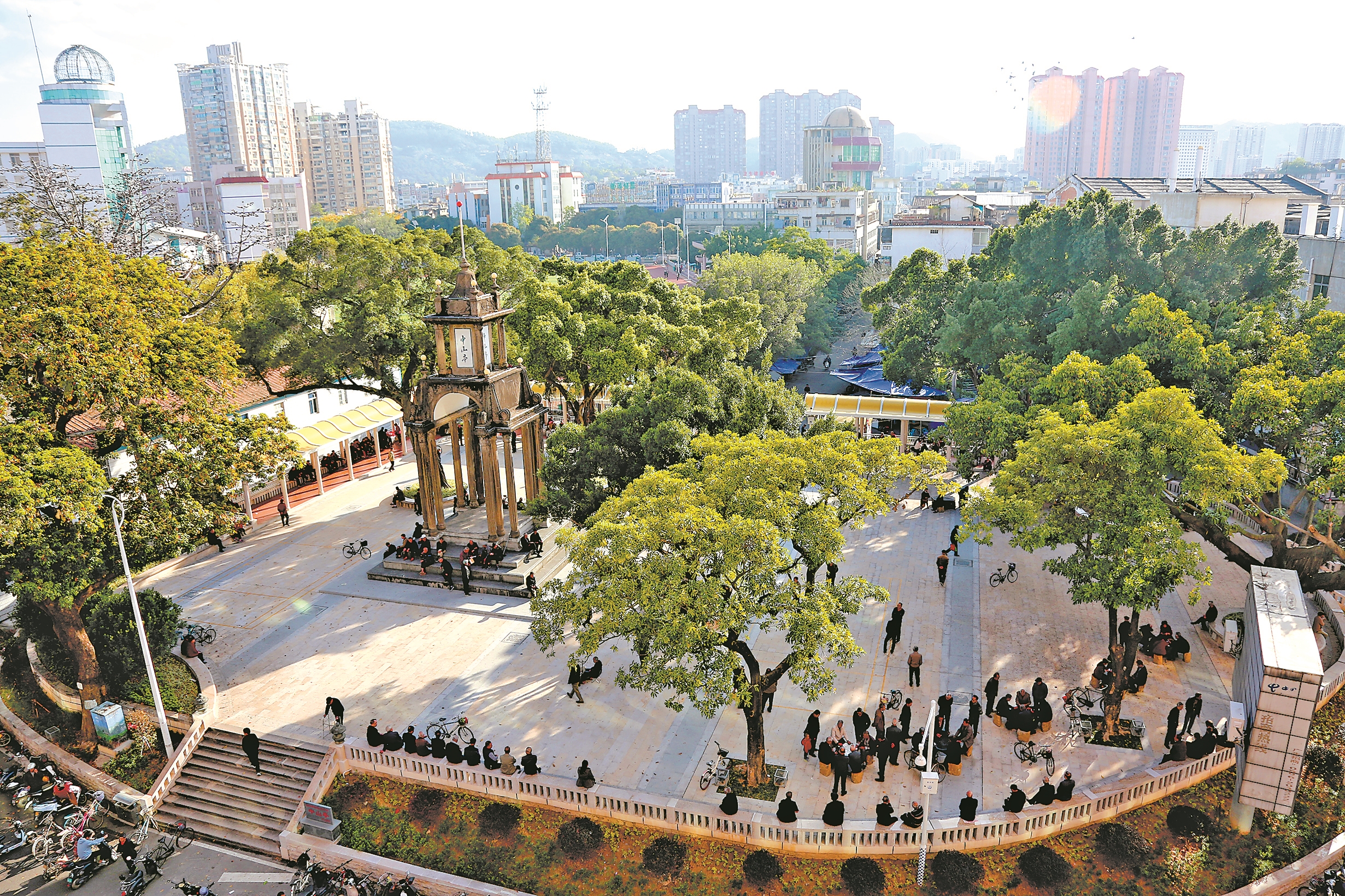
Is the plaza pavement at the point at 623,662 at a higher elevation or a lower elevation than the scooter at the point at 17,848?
higher

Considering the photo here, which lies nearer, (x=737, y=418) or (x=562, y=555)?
(x=737, y=418)

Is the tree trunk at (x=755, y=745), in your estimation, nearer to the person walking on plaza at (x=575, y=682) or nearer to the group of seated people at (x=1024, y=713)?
the person walking on plaza at (x=575, y=682)

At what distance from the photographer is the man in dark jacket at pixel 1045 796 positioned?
16.1 metres

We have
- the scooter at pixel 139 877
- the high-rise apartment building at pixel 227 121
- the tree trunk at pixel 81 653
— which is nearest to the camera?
the scooter at pixel 139 877

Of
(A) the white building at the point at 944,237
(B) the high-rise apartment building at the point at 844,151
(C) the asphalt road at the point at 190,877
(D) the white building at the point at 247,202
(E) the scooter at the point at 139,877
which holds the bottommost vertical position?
(C) the asphalt road at the point at 190,877

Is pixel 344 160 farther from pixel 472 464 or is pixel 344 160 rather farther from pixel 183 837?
pixel 183 837

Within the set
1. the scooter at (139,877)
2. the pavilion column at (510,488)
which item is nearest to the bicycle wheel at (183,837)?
the scooter at (139,877)

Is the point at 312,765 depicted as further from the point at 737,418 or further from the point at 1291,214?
the point at 1291,214

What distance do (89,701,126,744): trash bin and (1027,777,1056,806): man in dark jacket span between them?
19649mm

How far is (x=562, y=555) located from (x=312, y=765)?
11.0 meters

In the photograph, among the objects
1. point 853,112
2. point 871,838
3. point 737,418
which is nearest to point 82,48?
point 853,112

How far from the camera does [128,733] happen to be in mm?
Answer: 20359

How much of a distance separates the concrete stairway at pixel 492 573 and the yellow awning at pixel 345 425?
7393 millimetres

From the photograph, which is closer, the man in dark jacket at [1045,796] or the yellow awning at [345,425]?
the man in dark jacket at [1045,796]
